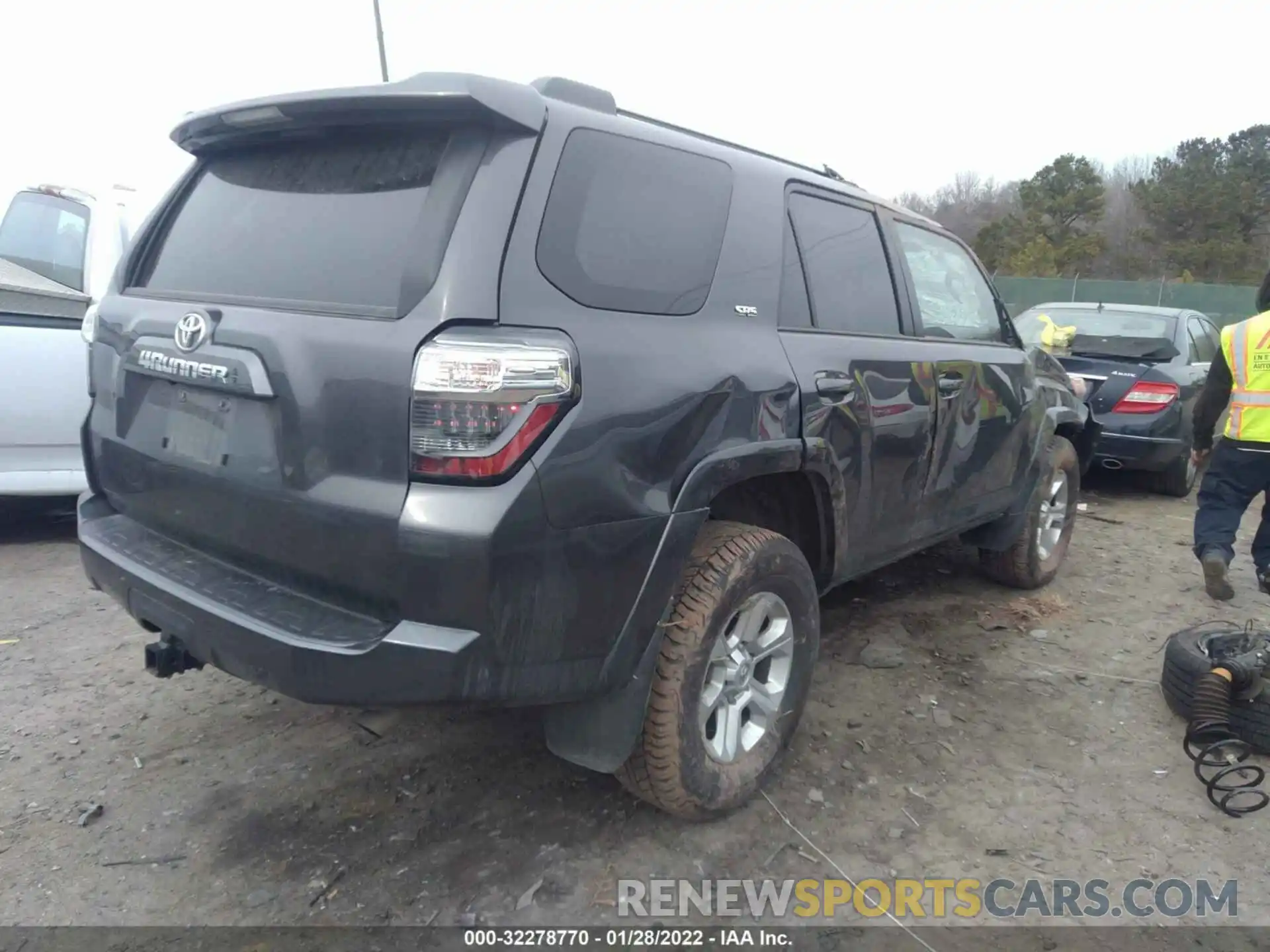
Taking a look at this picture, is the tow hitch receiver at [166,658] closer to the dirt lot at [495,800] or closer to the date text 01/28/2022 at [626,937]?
the dirt lot at [495,800]

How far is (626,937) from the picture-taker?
2143mm

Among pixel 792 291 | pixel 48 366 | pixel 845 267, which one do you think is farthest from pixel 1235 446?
pixel 48 366

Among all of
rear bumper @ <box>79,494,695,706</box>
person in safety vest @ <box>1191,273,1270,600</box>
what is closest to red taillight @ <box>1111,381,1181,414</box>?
person in safety vest @ <box>1191,273,1270,600</box>

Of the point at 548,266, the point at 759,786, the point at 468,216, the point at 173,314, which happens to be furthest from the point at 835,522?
the point at 173,314

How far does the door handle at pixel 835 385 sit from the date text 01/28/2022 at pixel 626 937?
1539 millimetres

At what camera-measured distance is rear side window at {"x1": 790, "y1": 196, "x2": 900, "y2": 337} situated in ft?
9.52

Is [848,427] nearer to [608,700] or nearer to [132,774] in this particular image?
[608,700]

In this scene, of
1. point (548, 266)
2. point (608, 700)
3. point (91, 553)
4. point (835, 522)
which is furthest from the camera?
point (835, 522)

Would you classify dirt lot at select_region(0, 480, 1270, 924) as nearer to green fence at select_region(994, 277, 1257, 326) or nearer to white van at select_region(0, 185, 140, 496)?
white van at select_region(0, 185, 140, 496)

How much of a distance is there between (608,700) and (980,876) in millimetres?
1198

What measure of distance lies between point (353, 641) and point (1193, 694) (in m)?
3.07

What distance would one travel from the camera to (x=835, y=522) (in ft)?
9.49

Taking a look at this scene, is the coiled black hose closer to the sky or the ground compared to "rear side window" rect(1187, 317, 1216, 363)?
closer to the ground

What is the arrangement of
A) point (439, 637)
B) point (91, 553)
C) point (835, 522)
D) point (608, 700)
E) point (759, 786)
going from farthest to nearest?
point (835, 522), point (759, 786), point (91, 553), point (608, 700), point (439, 637)
